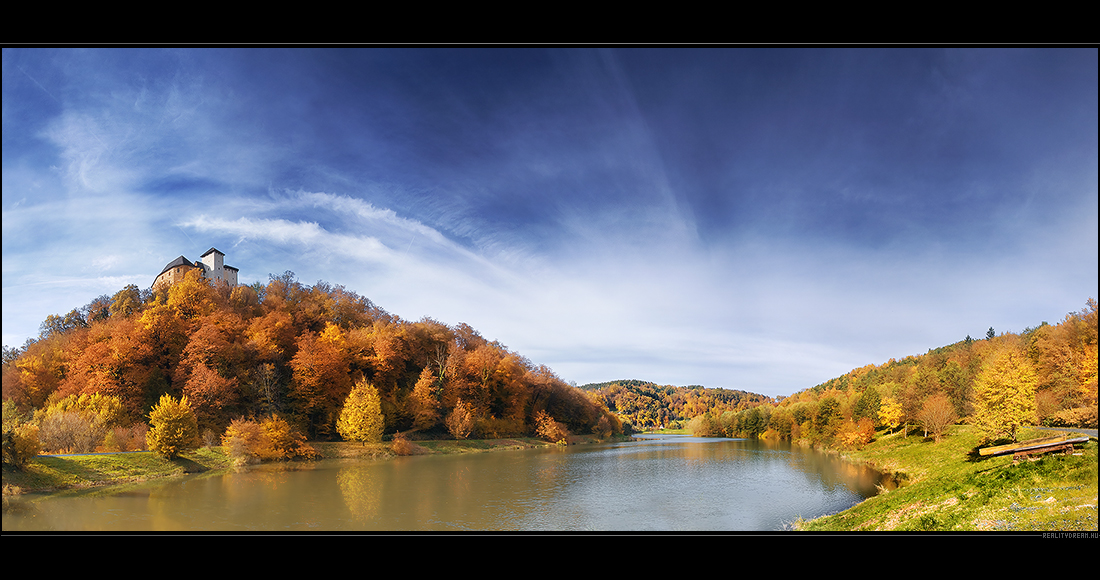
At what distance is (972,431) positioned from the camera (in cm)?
3091

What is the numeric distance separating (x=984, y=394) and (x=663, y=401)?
162646 mm

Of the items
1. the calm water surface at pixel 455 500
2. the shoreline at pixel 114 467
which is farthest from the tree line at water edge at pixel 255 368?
the calm water surface at pixel 455 500

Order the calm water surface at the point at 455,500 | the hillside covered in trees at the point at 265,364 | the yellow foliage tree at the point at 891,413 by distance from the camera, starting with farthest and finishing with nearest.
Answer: the yellow foliage tree at the point at 891,413 → the hillside covered in trees at the point at 265,364 → the calm water surface at the point at 455,500

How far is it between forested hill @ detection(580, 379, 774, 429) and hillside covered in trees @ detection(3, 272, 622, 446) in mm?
97019

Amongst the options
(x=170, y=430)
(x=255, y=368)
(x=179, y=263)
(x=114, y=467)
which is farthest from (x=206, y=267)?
(x=114, y=467)

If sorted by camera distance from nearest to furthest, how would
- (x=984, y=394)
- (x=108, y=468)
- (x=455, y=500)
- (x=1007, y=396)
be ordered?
(x=455, y=500) → (x=1007, y=396) → (x=108, y=468) → (x=984, y=394)

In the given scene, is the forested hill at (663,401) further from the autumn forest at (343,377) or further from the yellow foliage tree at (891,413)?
the yellow foliage tree at (891,413)

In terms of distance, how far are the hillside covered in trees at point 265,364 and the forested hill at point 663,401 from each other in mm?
97019

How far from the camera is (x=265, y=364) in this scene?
45094mm

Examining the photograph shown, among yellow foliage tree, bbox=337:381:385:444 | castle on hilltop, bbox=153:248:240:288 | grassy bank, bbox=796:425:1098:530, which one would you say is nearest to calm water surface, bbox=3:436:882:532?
grassy bank, bbox=796:425:1098:530

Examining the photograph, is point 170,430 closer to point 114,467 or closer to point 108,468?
point 114,467

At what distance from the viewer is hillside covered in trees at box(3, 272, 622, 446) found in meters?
35.8

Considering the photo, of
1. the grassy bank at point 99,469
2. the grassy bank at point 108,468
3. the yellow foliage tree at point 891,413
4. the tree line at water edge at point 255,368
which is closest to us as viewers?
the grassy bank at point 99,469

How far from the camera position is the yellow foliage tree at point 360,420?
148ft
